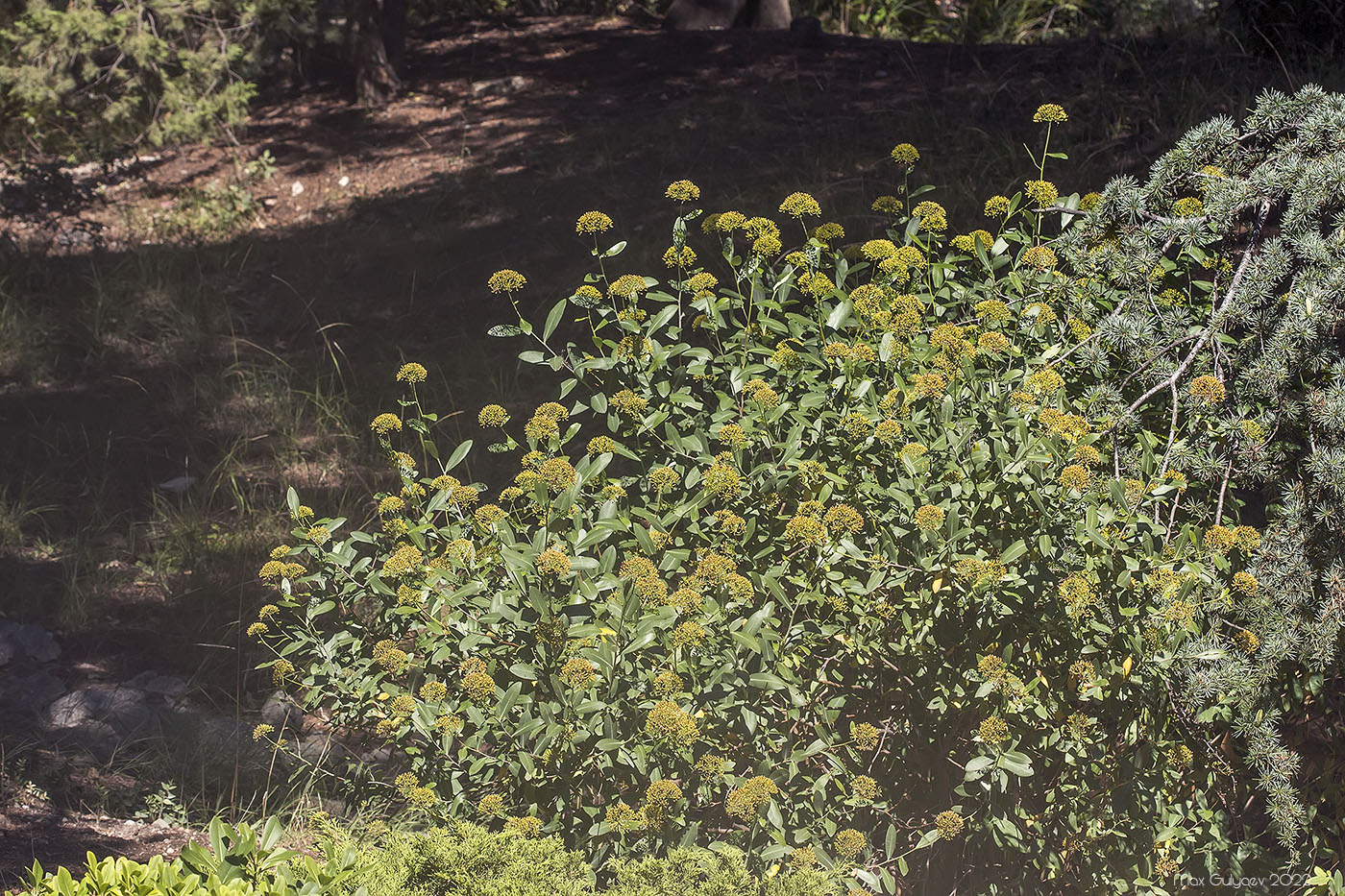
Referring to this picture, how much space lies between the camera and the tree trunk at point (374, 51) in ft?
27.1

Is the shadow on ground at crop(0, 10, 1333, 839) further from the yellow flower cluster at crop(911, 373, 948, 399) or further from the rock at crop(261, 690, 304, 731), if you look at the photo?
the yellow flower cluster at crop(911, 373, 948, 399)

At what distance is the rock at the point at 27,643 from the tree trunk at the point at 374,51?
5.28 metres

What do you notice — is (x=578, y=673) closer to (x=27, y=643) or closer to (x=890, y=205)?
(x=890, y=205)

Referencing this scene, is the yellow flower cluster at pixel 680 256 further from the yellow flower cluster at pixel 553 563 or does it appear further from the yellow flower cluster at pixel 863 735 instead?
the yellow flower cluster at pixel 863 735

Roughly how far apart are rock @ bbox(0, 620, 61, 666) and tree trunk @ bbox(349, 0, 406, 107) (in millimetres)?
5283

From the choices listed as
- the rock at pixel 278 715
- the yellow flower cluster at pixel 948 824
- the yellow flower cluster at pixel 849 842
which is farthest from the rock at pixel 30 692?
the yellow flower cluster at pixel 948 824

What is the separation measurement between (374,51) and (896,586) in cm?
734

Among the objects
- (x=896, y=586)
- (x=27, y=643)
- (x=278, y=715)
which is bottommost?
(x=278, y=715)

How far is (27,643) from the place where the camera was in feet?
14.2

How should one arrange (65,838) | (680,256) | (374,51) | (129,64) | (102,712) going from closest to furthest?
(680,256) → (65,838) → (102,712) → (129,64) → (374,51)

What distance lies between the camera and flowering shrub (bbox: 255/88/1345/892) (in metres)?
2.20

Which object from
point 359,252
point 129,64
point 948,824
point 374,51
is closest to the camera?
point 948,824

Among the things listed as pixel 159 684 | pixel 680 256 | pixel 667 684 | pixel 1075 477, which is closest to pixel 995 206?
pixel 680 256

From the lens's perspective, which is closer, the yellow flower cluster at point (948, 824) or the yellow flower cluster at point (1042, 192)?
the yellow flower cluster at point (948, 824)
